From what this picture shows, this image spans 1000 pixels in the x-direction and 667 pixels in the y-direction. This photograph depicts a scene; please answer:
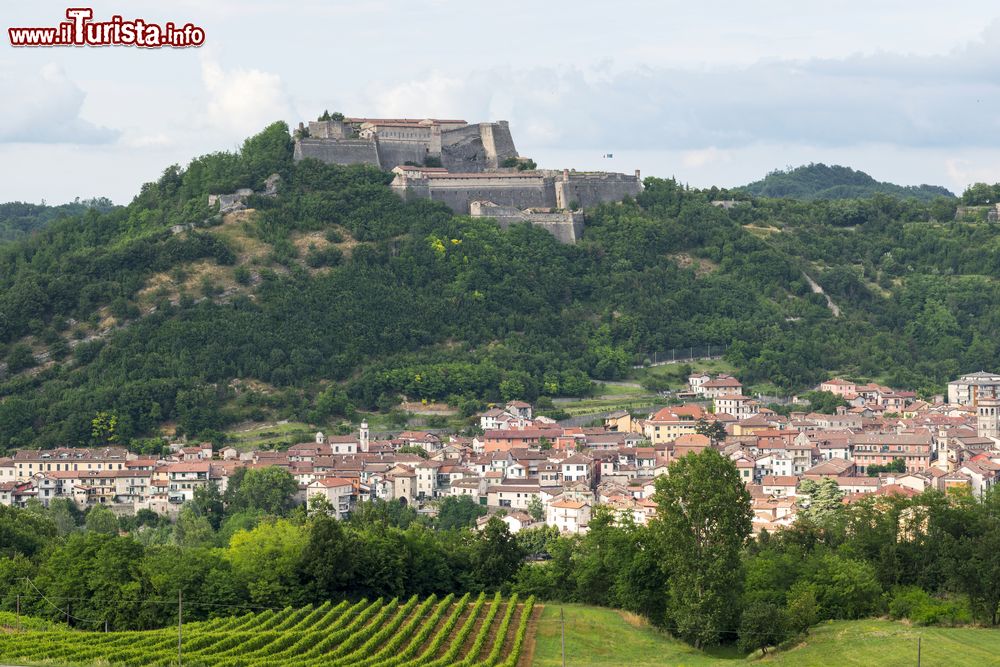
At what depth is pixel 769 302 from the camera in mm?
96375

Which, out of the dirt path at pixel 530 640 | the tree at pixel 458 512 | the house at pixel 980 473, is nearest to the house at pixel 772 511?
the house at pixel 980 473

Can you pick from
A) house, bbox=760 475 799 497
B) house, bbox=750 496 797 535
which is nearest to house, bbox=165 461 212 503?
house, bbox=750 496 797 535

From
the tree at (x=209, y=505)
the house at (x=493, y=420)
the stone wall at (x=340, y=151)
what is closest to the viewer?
the tree at (x=209, y=505)

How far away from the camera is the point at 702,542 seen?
137 ft

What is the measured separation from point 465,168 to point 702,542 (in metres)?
57.5

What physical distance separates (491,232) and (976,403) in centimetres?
2421

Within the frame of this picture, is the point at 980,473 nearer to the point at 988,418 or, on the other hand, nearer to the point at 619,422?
the point at 988,418

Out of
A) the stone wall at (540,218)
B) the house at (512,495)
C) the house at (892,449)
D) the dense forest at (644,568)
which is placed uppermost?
the stone wall at (540,218)

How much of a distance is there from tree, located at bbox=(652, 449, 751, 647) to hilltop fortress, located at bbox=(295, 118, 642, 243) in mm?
51389

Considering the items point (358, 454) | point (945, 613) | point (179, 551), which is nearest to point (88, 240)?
point (358, 454)

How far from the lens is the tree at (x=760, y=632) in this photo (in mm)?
40594

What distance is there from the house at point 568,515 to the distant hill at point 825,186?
11216cm

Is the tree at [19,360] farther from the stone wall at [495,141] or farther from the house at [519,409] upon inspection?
the stone wall at [495,141]

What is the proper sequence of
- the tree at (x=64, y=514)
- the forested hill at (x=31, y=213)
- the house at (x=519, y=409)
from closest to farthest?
1. the tree at (x=64, y=514)
2. the house at (x=519, y=409)
3. the forested hill at (x=31, y=213)
